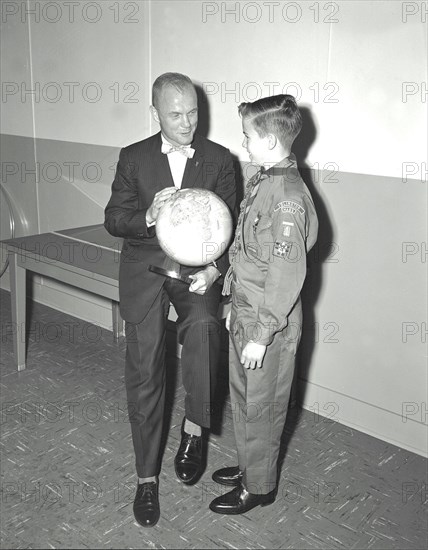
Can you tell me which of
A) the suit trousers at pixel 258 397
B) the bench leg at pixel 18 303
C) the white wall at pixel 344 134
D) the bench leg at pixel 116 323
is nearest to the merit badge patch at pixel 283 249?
the suit trousers at pixel 258 397

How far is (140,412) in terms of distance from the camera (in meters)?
2.40

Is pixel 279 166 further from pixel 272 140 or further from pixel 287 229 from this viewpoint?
pixel 287 229

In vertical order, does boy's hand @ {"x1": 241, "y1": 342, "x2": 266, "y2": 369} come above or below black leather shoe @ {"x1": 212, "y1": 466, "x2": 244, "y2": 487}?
above

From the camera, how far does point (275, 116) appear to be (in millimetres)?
2039

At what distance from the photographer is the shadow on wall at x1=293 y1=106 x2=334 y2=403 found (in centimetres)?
298

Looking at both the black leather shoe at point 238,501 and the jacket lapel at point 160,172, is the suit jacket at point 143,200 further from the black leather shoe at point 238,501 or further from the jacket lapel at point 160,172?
the black leather shoe at point 238,501

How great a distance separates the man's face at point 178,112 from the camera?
7.75 feet

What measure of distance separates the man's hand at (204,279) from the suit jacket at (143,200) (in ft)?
0.14

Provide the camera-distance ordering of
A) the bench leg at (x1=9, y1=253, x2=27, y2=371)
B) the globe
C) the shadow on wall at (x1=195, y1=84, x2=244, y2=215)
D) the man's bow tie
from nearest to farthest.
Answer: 1. the globe
2. the man's bow tie
3. the shadow on wall at (x1=195, y1=84, x2=244, y2=215)
4. the bench leg at (x1=9, y1=253, x2=27, y2=371)

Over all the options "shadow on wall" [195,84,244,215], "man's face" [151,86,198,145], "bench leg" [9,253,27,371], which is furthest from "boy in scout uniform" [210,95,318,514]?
"bench leg" [9,253,27,371]

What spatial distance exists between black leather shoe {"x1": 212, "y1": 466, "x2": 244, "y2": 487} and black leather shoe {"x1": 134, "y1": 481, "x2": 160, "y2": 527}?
11.6 inches

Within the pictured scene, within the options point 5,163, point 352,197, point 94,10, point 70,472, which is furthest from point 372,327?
point 5,163

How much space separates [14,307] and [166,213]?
1.76m

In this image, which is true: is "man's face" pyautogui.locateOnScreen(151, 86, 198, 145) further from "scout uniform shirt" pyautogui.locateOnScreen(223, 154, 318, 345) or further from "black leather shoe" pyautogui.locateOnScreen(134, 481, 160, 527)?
"black leather shoe" pyautogui.locateOnScreen(134, 481, 160, 527)
